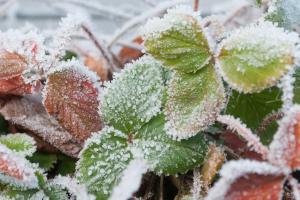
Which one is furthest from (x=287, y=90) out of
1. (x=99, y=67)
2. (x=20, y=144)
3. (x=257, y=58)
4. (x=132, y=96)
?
(x=99, y=67)

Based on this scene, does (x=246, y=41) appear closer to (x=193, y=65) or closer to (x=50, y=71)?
(x=193, y=65)

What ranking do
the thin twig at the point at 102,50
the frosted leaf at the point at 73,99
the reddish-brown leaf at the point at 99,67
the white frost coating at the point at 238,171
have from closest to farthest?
the white frost coating at the point at 238,171
the frosted leaf at the point at 73,99
the thin twig at the point at 102,50
the reddish-brown leaf at the point at 99,67

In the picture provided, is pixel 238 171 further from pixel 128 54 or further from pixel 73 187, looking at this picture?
pixel 128 54

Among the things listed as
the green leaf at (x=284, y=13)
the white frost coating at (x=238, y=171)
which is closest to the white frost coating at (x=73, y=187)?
the white frost coating at (x=238, y=171)

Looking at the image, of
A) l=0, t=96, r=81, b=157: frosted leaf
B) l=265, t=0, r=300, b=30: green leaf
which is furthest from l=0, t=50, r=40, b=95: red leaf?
l=265, t=0, r=300, b=30: green leaf

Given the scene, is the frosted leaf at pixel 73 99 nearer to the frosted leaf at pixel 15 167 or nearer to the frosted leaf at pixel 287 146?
the frosted leaf at pixel 15 167
